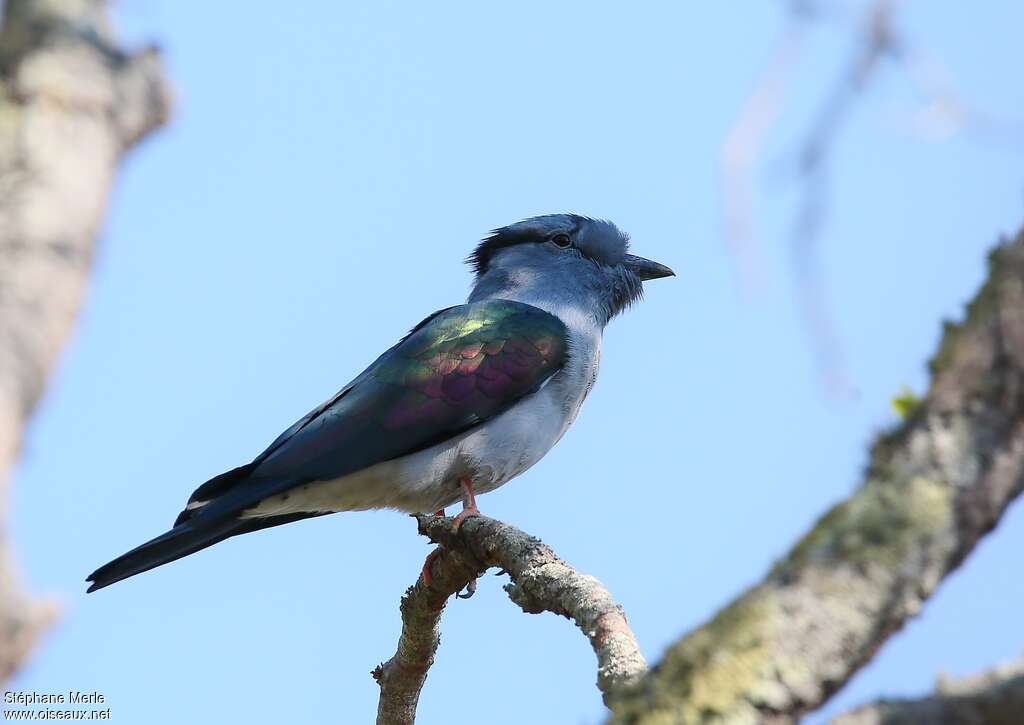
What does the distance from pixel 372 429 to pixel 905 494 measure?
4228mm

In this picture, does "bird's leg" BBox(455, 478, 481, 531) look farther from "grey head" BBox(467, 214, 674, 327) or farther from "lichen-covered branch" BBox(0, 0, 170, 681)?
"lichen-covered branch" BBox(0, 0, 170, 681)

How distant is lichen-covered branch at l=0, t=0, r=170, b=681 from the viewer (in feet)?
6.48

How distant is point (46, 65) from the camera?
282cm

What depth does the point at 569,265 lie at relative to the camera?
7293 mm

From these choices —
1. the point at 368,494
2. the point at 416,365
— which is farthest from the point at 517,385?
the point at 368,494

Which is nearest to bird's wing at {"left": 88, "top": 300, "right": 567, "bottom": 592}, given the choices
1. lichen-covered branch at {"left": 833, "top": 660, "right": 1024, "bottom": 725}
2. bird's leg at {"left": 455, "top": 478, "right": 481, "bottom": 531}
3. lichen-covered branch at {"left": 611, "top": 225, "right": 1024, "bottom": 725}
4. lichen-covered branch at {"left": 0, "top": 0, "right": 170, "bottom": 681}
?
bird's leg at {"left": 455, "top": 478, "right": 481, "bottom": 531}

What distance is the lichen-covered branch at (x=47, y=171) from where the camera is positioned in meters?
1.98

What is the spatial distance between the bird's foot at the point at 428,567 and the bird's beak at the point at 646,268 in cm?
281

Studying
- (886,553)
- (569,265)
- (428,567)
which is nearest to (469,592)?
(428,567)

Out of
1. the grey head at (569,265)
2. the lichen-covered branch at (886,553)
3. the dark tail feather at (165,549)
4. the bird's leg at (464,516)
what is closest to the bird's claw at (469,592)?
the bird's leg at (464,516)

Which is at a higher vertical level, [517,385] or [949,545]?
[517,385]

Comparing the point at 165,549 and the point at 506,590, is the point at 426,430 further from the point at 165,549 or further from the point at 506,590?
the point at 506,590

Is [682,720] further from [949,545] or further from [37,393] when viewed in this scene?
[37,393]

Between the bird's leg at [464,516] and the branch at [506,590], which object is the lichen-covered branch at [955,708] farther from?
the bird's leg at [464,516]
